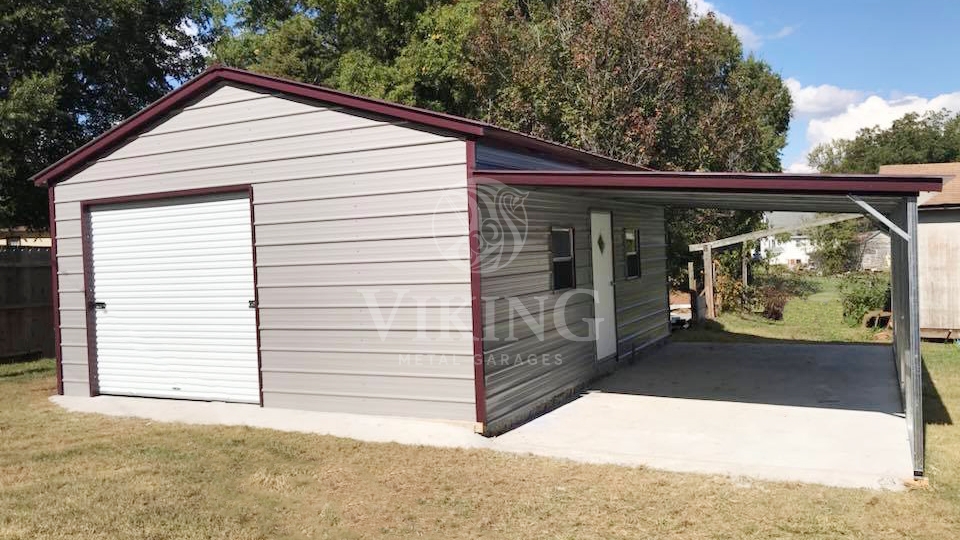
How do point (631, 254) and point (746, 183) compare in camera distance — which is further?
point (631, 254)

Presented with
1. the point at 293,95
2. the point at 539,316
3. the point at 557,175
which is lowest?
the point at 539,316

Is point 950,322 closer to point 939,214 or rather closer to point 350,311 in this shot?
point 939,214

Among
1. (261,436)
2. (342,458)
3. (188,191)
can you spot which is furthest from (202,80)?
(342,458)

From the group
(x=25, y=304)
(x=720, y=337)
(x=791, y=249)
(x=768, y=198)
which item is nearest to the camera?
(x=768, y=198)

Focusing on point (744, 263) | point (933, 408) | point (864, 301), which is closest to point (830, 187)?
point (933, 408)

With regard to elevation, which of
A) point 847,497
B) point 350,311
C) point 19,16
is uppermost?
point 19,16

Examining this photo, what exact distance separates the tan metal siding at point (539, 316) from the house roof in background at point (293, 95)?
59 centimetres

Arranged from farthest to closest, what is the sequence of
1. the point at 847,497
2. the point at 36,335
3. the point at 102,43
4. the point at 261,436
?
the point at 102,43 → the point at 36,335 → the point at 261,436 → the point at 847,497

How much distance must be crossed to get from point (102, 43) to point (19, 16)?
2305mm

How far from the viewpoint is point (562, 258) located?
8.34 meters

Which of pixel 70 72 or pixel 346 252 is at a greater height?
pixel 70 72

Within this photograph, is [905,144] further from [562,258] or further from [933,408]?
[562,258]

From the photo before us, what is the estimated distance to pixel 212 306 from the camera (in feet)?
26.8

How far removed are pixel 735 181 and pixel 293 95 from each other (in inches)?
177
